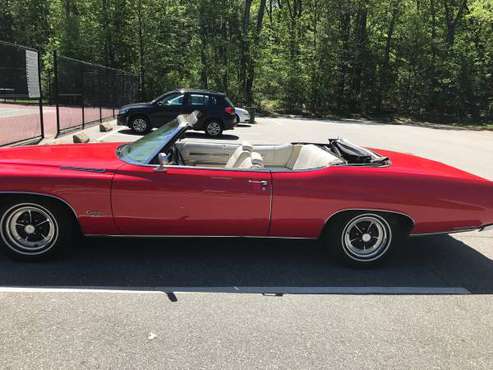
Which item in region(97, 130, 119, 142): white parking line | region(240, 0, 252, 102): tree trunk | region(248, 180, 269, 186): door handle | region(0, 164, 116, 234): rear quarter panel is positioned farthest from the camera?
region(240, 0, 252, 102): tree trunk

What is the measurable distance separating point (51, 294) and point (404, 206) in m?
3.14

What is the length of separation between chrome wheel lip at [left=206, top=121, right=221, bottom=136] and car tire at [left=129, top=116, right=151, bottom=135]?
2020 millimetres

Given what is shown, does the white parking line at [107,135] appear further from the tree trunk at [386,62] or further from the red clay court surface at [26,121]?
the tree trunk at [386,62]

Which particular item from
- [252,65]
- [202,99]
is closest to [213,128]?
[202,99]

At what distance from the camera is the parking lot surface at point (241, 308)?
2861 mm

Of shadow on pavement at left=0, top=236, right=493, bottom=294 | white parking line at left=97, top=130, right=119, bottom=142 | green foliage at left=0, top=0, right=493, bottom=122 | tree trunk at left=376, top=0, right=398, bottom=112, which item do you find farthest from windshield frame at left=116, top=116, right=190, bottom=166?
tree trunk at left=376, top=0, right=398, bottom=112

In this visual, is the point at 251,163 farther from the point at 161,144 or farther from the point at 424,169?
the point at 424,169

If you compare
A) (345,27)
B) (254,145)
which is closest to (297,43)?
(345,27)

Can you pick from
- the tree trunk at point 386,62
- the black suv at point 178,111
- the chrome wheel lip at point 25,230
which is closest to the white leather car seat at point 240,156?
the chrome wheel lip at point 25,230

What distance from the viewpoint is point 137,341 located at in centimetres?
296

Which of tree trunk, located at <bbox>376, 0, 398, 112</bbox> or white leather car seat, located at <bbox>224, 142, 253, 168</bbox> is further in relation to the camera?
tree trunk, located at <bbox>376, 0, 398, 112</bbox>

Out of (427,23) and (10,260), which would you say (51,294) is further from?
(427,23)

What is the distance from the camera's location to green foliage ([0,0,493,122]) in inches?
1144

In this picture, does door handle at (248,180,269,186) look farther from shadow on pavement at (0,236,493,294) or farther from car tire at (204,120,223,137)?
car tire at (204,120,223,137)
